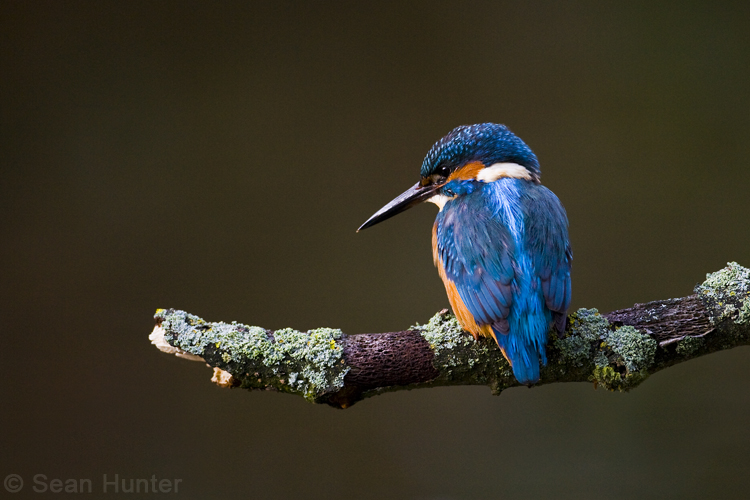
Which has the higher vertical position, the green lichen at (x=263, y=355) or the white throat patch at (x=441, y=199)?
the white throat patch at (x=441, y=199)

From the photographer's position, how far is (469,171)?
4.54 ft

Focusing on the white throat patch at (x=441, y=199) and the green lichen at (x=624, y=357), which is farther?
the white throat patch at (x=441, y=199)

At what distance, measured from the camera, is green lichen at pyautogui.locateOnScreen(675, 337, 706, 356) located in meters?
1.20

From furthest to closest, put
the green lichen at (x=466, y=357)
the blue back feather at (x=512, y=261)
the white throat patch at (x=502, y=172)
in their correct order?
the white throat patch at (x=502, y=172), the green lichen at (x=466, y=357), the blue back feather at (x=512, y=261)

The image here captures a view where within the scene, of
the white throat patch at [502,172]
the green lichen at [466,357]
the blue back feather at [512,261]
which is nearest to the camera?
the blue back feather at [512,261]

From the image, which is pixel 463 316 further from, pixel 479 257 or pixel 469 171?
pixel 469 171

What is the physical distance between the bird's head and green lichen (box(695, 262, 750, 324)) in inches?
16.2

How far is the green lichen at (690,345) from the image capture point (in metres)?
1.20

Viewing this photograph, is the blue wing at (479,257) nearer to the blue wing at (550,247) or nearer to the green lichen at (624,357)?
the blue wing at (550,247)

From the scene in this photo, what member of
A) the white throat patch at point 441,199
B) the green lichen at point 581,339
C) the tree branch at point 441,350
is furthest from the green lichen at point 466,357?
the white throat patch at point 441,199

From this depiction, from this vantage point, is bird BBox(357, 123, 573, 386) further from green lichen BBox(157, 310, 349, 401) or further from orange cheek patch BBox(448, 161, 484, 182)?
green lichen BBox(157, 310, 349, 401)

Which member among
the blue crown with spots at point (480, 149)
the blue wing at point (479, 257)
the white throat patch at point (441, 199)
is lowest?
the blue wing at point (479, 257)

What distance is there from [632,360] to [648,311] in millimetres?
118

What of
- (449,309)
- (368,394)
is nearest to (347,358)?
(368,394)
